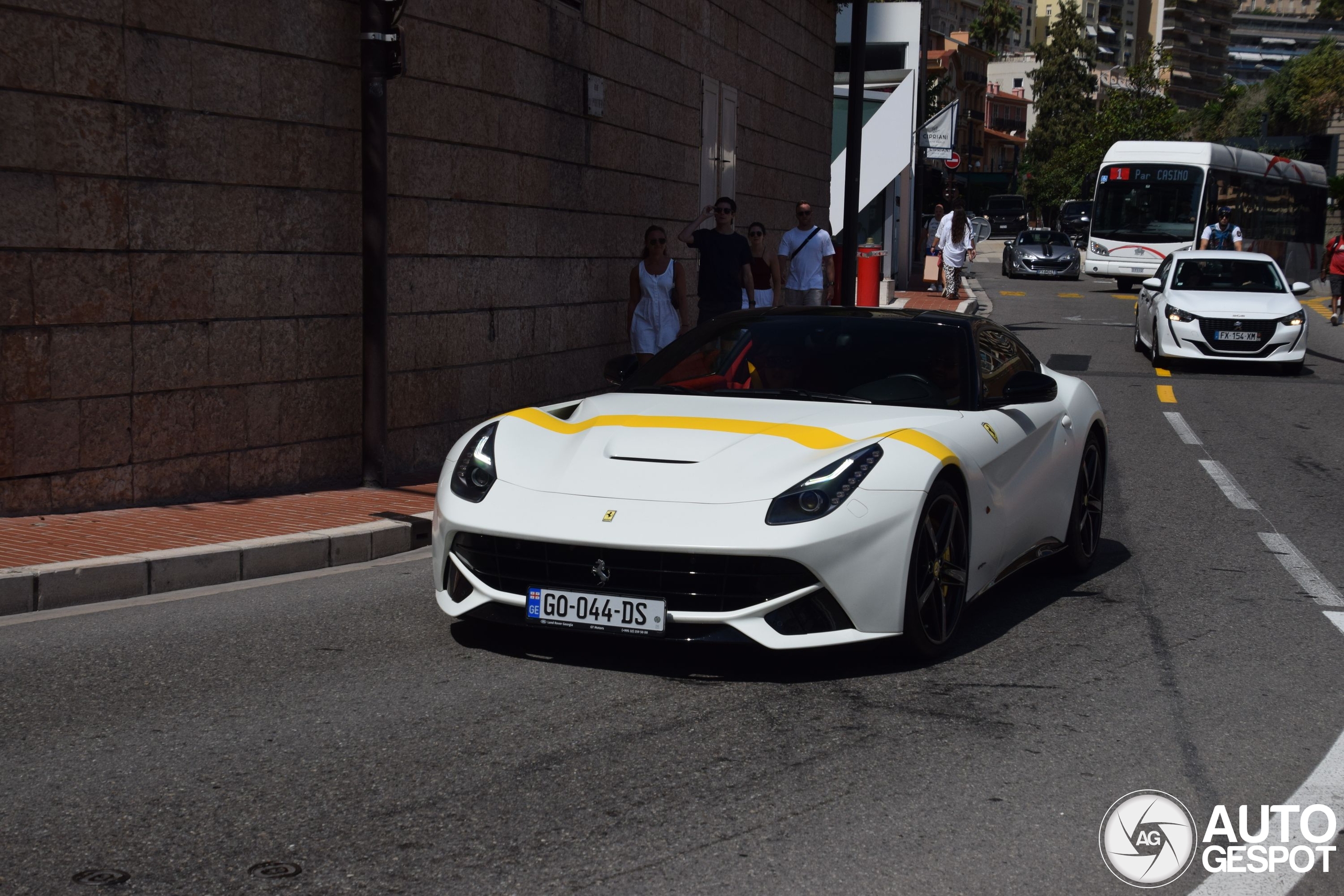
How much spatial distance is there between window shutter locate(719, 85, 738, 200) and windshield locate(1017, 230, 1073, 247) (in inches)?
1081

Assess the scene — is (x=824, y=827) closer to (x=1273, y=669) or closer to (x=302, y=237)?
(x=1273, y=669)

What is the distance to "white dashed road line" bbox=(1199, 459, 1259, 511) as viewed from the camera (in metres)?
9.62

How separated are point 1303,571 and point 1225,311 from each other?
477 inches

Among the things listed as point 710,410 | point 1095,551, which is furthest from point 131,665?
point 1095,551

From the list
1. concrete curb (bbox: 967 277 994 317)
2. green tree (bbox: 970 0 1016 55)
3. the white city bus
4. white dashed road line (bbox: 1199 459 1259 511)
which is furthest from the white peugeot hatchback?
green tree (bbox: 970 0 1016 55)

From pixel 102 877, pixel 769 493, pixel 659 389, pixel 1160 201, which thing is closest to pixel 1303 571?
pixel 659 389

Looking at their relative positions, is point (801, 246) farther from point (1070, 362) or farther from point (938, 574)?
point (938, 574)

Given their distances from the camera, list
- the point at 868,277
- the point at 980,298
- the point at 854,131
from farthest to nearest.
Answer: the point at 980,298 < the point at 868,277 < the point at 854,131

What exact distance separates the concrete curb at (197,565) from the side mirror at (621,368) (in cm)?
184

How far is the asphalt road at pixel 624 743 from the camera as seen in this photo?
3.59 metres

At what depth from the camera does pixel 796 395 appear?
620 centimetres

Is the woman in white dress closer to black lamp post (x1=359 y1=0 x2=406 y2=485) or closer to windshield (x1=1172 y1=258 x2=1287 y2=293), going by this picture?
black lamp post (x1=359 y1=0 x2=406 y2=485)

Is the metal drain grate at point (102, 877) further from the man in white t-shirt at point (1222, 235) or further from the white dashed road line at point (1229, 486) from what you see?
the man in white t-shirt at point (1222, 235)

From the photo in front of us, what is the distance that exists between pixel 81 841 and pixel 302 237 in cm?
645
